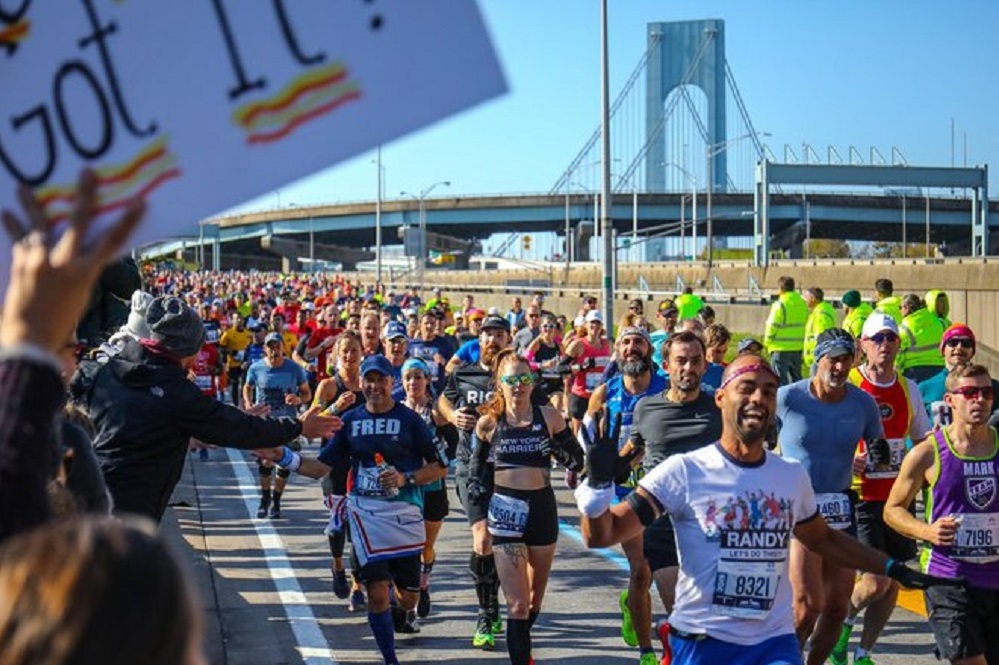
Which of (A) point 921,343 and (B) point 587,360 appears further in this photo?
(B) point 587,360

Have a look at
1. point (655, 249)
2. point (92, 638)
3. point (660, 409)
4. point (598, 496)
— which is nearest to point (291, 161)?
point (92, 638)

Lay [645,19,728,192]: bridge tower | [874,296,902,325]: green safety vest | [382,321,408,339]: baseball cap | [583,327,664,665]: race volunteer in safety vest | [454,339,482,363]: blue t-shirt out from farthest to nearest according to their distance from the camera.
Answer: [645,19,728,192]: bridge tower, [874,296,902,325]: green safety vest, [454,339,482,363]: blue t-shirt, [382,321,408,339]: baseball cap, [583,327,664,665]: race volunteer in safety vest

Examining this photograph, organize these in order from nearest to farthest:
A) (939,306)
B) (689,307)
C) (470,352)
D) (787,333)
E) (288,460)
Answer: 1. (288,460)
2. (470,352)
3. (939,306)
4. (689,307)
5. (787,333)

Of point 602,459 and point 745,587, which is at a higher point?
point 602,459

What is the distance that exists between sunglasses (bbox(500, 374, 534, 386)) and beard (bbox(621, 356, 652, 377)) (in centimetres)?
95

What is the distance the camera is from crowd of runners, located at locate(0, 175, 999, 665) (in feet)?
17.3

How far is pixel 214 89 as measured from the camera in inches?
94.5

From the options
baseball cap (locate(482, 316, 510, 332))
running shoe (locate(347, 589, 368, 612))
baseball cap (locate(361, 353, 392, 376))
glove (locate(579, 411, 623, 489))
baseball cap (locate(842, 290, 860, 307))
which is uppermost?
baseball cap (locate(842, 290, 860, 307))

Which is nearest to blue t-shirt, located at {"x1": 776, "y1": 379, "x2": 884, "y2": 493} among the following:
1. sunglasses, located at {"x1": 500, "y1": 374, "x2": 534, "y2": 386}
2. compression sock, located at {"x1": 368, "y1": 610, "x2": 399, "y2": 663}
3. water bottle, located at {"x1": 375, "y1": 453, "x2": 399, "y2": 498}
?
sunglasses, located at {"x1": 500, "y1": 374, "x2": 534, "y2": 386}

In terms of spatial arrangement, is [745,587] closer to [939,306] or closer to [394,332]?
[394,332]

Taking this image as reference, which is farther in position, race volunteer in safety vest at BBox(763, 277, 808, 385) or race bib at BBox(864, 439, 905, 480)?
race volunteer in safety vest at BBox(763, 277, 808, 385)

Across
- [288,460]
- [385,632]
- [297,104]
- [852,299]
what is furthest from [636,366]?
[852,299]

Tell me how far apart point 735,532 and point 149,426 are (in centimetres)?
236

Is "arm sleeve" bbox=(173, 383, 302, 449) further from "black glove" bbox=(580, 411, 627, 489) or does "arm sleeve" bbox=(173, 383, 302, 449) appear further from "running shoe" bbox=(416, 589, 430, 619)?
"running shoe" bbox=(416, 589, 430, 619)
